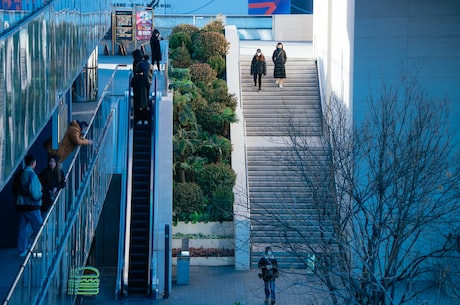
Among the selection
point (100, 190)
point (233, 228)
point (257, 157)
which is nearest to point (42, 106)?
point (100, 190)

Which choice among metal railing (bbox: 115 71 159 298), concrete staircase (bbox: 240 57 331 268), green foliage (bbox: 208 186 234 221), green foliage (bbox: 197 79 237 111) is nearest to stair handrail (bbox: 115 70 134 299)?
metal railing (bbox: 115 71 159 298)

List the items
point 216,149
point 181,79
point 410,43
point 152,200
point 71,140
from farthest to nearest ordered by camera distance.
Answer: point 181,79, point 216,149, point 410,43, point 152,200, point 71,140

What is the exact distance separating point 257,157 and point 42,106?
20099 millimetres

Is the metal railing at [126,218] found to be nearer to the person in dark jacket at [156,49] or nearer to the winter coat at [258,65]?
the person in dark jacket at [156,49]

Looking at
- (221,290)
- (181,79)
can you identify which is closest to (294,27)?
(181,79)

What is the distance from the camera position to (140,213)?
25.4 metres

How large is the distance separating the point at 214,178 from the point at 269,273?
7.38 meters

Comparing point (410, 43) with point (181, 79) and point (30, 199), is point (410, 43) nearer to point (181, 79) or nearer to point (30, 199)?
point (181, 79)

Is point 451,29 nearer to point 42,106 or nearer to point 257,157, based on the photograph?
point 257,157

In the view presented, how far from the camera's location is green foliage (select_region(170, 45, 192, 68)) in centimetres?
3569

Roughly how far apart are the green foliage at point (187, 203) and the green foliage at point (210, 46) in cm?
832

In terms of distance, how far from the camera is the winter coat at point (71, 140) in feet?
56.7

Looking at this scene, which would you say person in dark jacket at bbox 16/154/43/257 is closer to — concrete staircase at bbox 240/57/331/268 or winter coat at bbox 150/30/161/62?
concrete staircase at bbox 240/57/331/268

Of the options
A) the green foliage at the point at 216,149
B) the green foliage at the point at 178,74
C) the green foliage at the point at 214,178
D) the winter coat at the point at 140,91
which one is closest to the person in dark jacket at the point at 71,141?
the winter coat at the point at 140,91
